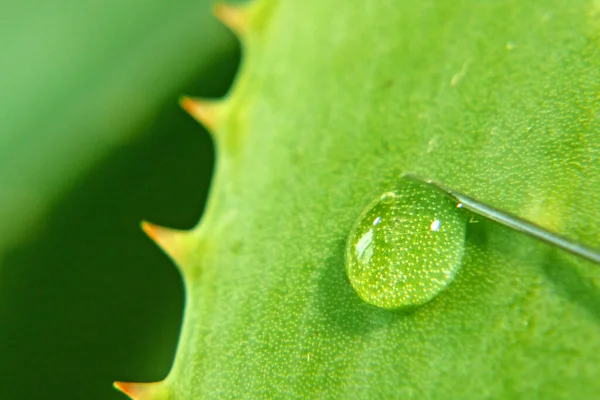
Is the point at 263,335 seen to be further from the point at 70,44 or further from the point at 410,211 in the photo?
the point at 70,44

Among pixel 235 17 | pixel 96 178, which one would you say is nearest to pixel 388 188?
pixel 235 17

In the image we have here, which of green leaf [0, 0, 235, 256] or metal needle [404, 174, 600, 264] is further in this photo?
green leaf [0, 0, 235, 256]

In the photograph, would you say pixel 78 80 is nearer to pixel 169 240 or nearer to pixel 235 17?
pixel 235 17

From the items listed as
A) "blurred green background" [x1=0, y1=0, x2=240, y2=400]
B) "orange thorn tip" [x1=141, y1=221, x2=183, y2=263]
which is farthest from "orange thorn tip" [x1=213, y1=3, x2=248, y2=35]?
"blurred green background" [x1=0, y1=0, x2=240, y2=400]

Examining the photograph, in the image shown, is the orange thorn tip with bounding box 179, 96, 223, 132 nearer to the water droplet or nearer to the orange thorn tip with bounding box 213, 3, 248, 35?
the orange thorn tip with bounding box 213, 3, 248, 35

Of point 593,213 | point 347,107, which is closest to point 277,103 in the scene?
point 347,107

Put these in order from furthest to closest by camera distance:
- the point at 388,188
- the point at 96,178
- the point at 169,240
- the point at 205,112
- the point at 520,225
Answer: the point at 96,178 < the point at 205,112 < the point at 169,240 < the point at 388,188 < the point at 520,225

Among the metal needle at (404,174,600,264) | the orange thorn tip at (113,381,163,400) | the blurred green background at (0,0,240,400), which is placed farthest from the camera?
the blurred green background at (0,0,240,400)

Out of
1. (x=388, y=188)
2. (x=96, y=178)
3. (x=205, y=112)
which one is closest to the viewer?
(x=388, y=188)
